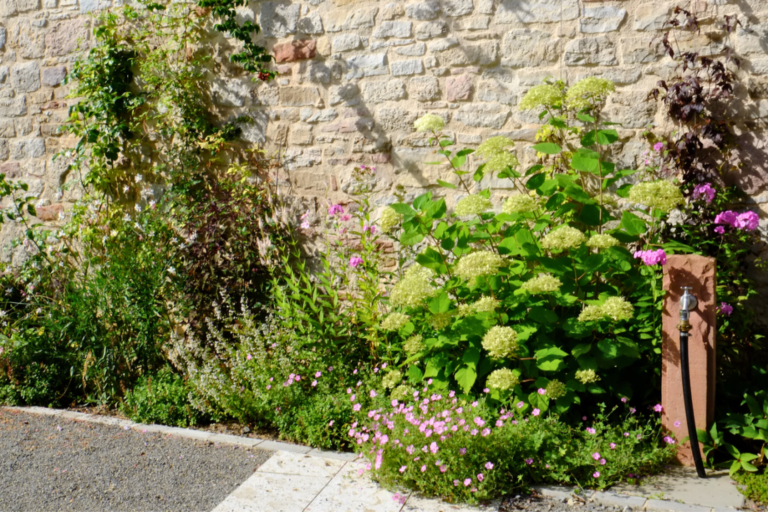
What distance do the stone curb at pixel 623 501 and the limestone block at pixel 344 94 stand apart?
9.62 ft

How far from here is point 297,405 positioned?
3.94 m

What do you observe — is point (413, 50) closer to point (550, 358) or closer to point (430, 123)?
point (430, 123)

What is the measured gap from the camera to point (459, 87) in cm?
443

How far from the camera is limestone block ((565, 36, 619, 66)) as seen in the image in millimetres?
4039

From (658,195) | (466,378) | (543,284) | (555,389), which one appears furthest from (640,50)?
(466,378)

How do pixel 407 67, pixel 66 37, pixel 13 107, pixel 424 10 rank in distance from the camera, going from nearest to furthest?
pixel 424 10, pixel 407 67, pixel 66 37, pixel 13 107

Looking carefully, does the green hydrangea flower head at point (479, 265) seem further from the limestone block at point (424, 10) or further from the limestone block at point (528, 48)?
the limestone block at point (424, 10)

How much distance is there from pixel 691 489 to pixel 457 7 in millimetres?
3162

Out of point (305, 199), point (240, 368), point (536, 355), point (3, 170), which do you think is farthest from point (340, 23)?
point (3, 170)

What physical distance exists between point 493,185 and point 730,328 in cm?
166

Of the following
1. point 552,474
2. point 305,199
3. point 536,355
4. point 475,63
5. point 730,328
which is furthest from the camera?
point 305,199

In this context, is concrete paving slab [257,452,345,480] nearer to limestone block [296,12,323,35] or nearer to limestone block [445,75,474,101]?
limestone block [445,75,474,101]

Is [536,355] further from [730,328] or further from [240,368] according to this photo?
[240,368]

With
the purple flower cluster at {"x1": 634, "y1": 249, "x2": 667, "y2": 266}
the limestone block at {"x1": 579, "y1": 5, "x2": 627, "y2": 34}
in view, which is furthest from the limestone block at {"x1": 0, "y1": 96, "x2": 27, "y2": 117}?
the purple flower cluster at {"x1": 634, "y1": 249, "x2": 667, "y2": 266}
